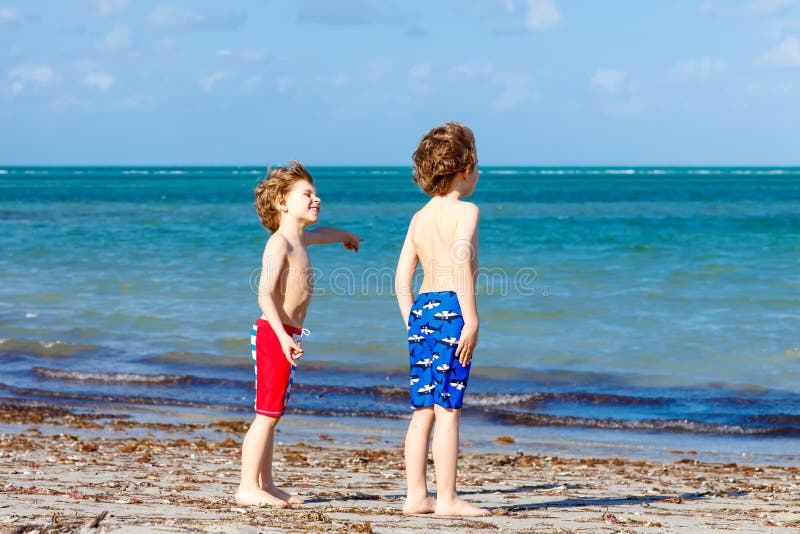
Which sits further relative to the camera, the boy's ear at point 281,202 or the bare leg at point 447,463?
the boy's ear at point 281,202

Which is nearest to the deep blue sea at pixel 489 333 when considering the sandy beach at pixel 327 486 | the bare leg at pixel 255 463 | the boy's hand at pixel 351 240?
the sandy beach at pixel 327 486

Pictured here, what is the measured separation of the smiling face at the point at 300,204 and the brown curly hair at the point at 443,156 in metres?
0.53

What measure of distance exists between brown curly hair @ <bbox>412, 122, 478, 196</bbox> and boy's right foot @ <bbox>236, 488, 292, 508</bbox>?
1.55m

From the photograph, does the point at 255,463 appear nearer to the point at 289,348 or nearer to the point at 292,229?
the point at 289,348

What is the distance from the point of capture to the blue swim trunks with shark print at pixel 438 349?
416 centimetres

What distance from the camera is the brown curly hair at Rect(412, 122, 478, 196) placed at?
4219mm

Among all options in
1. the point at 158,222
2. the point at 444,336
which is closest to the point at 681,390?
the point at 444,336

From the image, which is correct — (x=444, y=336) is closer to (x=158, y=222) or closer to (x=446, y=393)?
(x=446, y=393)

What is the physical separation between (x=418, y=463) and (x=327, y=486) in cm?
103

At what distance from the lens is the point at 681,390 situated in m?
9.38

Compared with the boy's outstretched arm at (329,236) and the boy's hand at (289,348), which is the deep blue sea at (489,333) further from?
the boy's hand at (289,348)

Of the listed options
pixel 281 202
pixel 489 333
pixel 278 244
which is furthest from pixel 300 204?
pixel 489 333

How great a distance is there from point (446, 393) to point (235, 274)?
14305 mm

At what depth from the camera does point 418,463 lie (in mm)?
4297
